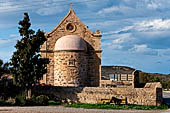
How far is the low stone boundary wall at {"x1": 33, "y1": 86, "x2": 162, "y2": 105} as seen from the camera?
34.2 meters

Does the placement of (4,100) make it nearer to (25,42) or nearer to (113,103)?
(25,42)

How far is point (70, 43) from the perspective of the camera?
44.6 m

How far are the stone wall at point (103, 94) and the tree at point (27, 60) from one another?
108 inches

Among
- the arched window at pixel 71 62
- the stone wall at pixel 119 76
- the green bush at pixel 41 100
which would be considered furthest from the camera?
the stone wall at pixel 119 76

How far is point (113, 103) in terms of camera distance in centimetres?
3338

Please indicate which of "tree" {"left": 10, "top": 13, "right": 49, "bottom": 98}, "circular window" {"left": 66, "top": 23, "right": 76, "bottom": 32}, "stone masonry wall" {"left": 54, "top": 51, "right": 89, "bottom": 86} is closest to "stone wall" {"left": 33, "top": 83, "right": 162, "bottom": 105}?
"tree" {"left": 10, "top": 13, "right": 49, "bottom": 98}

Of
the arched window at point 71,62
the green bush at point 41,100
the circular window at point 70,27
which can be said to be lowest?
the green bush at point 41,100

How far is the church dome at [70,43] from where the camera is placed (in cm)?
4441

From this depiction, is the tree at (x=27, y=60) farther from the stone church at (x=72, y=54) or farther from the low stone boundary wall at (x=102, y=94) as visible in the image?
the stone church at (x=72, y=54)

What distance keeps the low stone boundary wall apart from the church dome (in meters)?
8.92

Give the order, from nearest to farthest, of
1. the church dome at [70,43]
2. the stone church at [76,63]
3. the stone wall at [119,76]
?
the stone church at [76,63], the church dome at [70,43], the stone wall at [119,76]

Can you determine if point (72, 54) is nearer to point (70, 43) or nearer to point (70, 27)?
point (70, 43)

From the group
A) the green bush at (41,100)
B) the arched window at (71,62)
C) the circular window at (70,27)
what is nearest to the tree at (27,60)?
the green bush at (41,100)

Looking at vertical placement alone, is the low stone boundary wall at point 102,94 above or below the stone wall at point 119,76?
below
